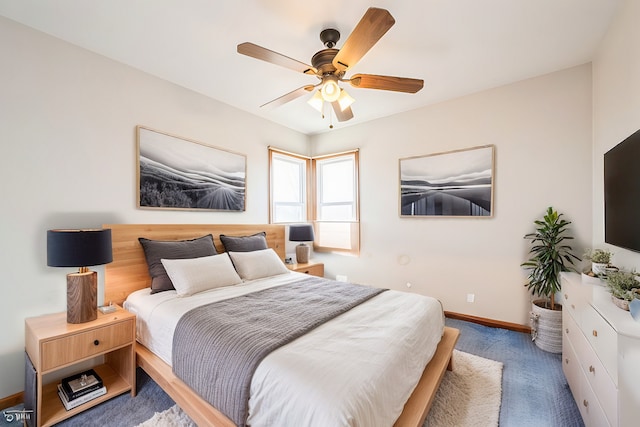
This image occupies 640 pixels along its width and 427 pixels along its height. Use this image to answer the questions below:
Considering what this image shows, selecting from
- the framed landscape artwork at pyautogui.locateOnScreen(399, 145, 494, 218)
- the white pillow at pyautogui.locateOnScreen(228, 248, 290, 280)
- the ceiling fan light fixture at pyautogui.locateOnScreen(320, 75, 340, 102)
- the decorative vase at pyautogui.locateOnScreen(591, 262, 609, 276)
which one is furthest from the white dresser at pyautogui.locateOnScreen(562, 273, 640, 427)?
the white pillow at pyautogui.locateOnScreen(228, 248, 290, 280)

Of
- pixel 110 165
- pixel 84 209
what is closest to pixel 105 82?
pixel 110 165

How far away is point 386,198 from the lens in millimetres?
3926

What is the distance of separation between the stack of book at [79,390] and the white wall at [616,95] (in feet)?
12.2

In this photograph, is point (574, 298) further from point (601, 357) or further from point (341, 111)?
point (341, 111)

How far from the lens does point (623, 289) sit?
1495 millimetres

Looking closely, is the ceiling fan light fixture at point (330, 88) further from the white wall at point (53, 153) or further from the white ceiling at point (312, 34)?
the white wall at point (53, 153)

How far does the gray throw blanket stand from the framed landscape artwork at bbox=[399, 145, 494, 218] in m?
1.85

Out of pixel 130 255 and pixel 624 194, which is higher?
pixel 624 194

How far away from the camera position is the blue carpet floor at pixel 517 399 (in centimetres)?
173

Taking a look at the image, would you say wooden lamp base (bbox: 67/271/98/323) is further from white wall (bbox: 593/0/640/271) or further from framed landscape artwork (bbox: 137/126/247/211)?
white wall (bbox: 593/0/640/271)

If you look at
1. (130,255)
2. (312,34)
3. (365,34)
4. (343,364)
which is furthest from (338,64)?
(130,255)

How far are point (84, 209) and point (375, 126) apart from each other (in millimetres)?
3558

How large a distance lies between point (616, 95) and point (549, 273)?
1584 millimetres

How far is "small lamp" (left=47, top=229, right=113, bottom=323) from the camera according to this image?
1.78 metres
